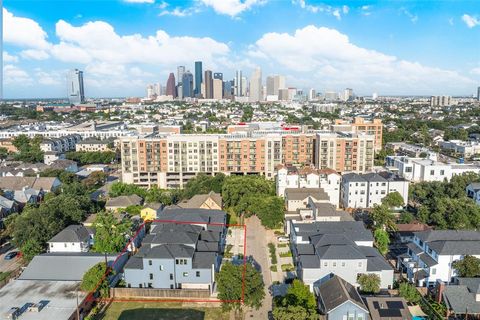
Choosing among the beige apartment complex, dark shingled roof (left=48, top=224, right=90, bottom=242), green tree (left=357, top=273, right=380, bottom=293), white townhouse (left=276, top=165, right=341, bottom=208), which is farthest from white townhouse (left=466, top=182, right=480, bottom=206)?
dark shingled roof (left=48, top=224, right=90, bottom=242)

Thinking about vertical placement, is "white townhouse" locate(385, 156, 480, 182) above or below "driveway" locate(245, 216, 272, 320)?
above

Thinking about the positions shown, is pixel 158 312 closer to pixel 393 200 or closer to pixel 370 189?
pixel 393 200

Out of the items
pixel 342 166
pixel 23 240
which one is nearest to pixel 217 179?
pixel 342 166

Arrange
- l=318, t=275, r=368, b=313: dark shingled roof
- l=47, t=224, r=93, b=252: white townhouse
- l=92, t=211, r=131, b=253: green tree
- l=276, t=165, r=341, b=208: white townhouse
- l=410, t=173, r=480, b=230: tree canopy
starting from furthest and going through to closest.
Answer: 1. l=276, t=165, r=341, b=208: white townhouse
2. l=410, t=173, r=480, b=230: tree canopy
3. l=47, t=224, r=93, b=252: white townhouse
4. l=92, t=211, r=131, b=253: green tree
5. l=318, t=275, r=368, b=313: dark shingled roof

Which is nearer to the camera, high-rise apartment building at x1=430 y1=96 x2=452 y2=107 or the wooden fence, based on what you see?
the wooden fence

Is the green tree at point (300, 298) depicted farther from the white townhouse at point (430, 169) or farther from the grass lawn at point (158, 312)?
the white townhouse at point (430, 169)

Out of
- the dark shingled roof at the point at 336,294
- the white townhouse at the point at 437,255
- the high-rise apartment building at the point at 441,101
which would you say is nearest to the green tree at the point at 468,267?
the white townhouse at the point at 437,255

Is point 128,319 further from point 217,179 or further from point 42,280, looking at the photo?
point 217,179

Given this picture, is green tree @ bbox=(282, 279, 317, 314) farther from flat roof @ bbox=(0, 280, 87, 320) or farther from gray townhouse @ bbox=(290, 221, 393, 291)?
flat roof @ bbox=(0, 280, 87, 320)
